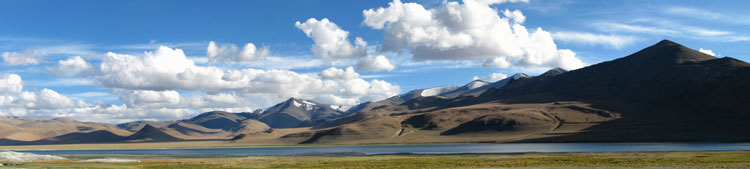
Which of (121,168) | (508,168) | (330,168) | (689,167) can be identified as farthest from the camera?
(121,168)

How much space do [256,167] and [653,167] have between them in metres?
54.6

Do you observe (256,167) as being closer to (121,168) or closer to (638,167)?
(121,168)

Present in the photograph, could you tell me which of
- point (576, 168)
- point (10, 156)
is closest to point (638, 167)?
point (576, 168)

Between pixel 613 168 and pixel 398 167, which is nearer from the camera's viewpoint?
pixel 613 168

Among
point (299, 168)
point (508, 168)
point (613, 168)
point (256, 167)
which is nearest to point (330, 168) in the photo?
point (299, 168)

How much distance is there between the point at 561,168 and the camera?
72.2m

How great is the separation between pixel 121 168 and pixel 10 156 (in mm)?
47789

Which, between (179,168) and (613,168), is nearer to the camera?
(613,168)

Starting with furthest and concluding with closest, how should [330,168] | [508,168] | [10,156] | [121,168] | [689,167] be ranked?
[10,156] < [121,168] < [330,168] < [508,168] < [689,167]

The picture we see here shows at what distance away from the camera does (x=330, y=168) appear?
80.7 metres

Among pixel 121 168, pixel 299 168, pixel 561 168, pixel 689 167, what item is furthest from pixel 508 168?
→ pixel 121 168

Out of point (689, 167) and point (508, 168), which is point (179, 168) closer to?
point (508, 168)

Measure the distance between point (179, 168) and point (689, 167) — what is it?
222 ft

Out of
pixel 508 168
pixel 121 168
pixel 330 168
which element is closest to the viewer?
pixel 508 168
